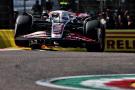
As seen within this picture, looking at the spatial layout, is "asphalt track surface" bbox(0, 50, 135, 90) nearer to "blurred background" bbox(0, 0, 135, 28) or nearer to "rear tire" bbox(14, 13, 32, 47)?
"rear tire" bbox(14, 13, 32, 47)

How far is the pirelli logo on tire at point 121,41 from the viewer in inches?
824

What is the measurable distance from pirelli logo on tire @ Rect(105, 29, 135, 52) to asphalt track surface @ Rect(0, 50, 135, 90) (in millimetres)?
4566

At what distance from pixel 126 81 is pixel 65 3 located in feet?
46.2

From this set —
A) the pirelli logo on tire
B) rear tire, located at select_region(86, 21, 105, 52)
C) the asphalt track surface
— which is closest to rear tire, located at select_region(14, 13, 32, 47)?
rear tire, located at select_region(86, 21, 105, 52)

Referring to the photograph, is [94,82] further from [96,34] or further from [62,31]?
[96,34]

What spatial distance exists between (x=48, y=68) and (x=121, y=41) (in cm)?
799

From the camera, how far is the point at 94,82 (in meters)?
11.3

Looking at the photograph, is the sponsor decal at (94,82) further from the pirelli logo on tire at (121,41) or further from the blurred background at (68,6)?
the blurred background at (68,6)

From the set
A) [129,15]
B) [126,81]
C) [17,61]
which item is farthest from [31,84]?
[129,15]

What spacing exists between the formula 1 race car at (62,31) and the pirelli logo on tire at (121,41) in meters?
0.58

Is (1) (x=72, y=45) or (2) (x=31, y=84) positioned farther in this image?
(1) (x=72, y=45)

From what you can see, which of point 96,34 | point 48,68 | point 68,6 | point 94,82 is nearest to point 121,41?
point 96,34

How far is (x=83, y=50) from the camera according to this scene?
70.8 feet

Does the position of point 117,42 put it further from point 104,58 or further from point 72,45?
→ point 104,58
